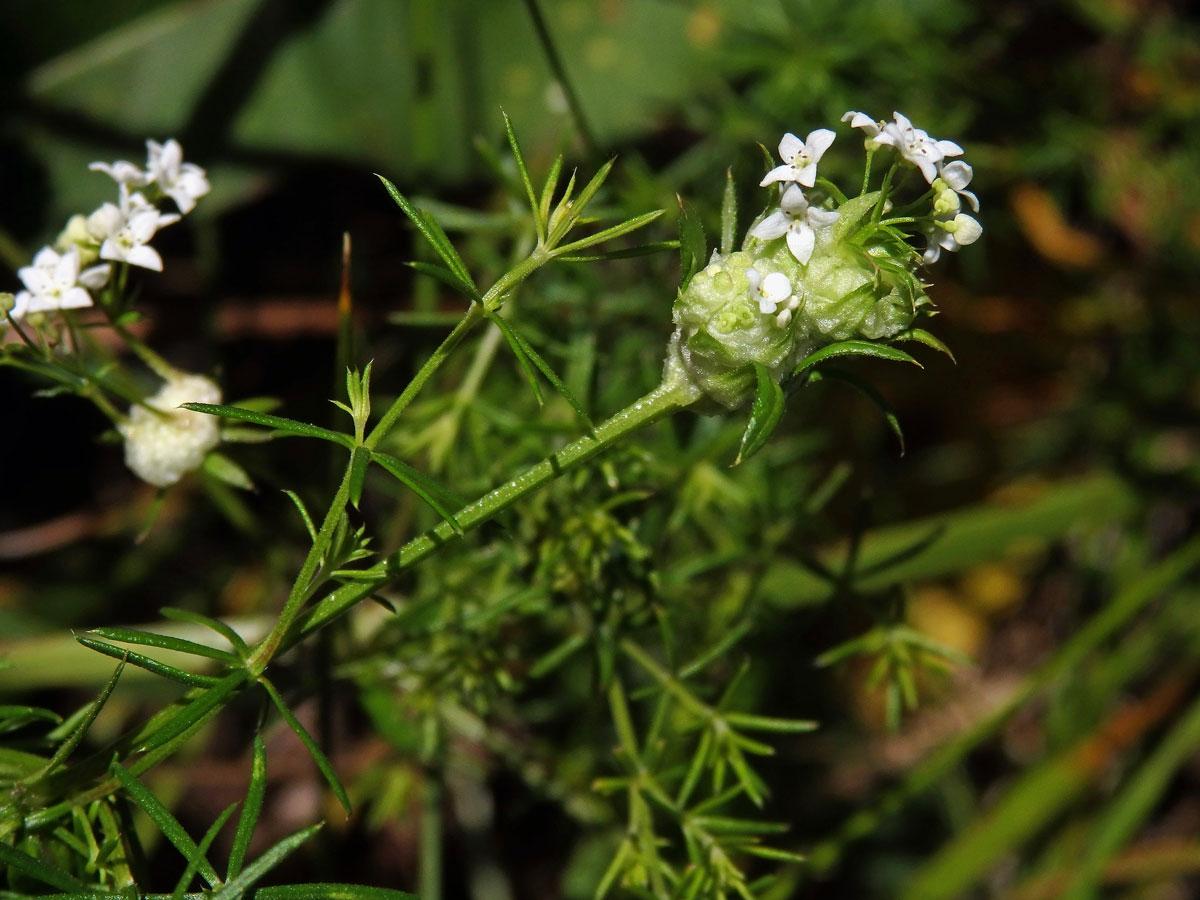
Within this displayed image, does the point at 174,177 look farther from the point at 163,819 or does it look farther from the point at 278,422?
the point at 163,819

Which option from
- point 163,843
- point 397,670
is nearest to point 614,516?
point 397,670

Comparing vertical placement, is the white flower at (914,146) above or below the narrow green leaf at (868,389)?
above

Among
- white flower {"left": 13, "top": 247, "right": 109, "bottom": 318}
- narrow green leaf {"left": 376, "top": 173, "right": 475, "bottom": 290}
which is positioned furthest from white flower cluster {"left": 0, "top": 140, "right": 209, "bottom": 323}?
narrow green leaf {"left": 376, "top": 173, "right": 475, "bottom": 290}

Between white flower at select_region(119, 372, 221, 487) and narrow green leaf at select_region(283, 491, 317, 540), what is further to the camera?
white flower at select_region(119, 372, 221, 487)

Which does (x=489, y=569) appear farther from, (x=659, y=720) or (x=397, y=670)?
(x=659, y=720)

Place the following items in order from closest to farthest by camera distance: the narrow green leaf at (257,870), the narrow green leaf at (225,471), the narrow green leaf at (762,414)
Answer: the narrow green leaf at (762,414) → the narrow green leaf at (257,870) → the narrow green leaf at (225,471)

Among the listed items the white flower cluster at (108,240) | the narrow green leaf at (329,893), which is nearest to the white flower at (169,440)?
the white flower cluster at (108,240)

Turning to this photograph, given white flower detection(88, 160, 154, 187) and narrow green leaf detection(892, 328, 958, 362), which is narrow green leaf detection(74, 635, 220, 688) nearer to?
white flower detection(88, 160, 154, 187)

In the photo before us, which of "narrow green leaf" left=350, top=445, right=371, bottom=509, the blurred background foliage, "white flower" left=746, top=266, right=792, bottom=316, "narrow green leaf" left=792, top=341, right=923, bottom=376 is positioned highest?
"white flower" left=746, top=266, right=792, bottom=316

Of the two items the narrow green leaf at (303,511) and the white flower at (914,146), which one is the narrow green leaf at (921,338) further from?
the narrow green leaf at (303,511)
